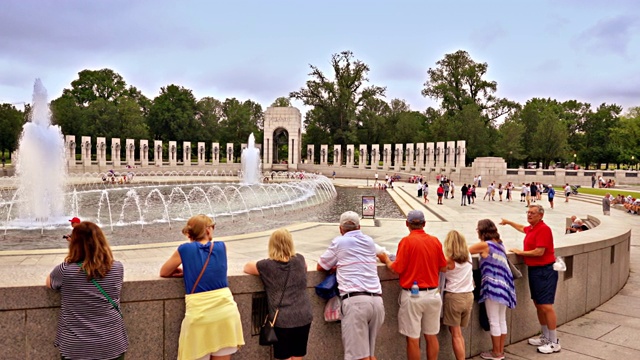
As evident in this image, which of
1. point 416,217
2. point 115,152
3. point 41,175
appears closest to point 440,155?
point 115,152

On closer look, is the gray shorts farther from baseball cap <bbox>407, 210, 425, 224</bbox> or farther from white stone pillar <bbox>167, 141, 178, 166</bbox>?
white stone pillar <bbox>167, 141, 178, 166</bbox>

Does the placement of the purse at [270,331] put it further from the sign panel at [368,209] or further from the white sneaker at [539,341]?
the sign panel at [368,209]

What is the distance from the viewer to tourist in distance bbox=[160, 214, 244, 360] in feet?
11.6

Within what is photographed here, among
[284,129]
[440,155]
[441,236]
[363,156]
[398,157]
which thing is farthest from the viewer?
[284,129]

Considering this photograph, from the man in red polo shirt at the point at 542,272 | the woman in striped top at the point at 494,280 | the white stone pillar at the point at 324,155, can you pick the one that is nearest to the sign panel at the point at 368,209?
the man in red polo shirt at the point at 542,272

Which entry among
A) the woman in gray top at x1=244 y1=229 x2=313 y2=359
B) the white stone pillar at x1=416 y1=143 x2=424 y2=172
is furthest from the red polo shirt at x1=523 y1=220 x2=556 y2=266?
the white stone pillar at x1=416 y1=143 x2=424 y2=172

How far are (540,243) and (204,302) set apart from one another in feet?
13.5

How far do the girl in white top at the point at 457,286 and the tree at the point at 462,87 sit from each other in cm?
7649

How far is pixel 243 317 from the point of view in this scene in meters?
4.23

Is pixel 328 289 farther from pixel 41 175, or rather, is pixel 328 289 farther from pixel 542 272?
pixel 41 175

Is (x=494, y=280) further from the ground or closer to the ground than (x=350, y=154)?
closer to the ground

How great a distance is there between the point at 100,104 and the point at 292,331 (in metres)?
82.9

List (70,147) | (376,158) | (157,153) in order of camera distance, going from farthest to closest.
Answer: (157,153) → (376,158) → (70,147)

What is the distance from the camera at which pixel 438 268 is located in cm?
451
